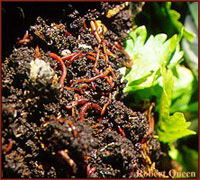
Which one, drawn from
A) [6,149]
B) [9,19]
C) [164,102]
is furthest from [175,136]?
[9,19]

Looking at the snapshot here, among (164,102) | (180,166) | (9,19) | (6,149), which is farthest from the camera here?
(180,166)

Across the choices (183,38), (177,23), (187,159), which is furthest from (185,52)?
(187,159)

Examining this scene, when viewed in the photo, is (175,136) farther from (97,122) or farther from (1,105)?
(1,105)

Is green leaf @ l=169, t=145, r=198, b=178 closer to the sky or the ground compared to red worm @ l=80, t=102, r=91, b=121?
closer to the ground

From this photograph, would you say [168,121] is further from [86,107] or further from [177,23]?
[177,23]

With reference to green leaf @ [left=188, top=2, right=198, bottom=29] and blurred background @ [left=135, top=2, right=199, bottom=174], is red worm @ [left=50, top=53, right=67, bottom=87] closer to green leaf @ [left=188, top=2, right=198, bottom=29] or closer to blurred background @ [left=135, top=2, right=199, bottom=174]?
blurred background @ [left=135, top=2, right=199, bottom=174]

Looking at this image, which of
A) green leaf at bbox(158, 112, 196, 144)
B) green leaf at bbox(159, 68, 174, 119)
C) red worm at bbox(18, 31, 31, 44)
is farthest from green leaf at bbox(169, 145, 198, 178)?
red worm at bbox(18, 31, 31, 44)
